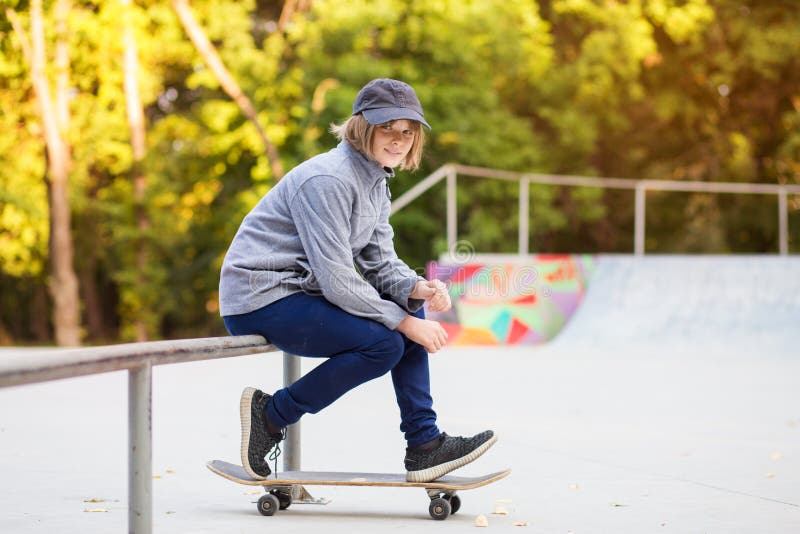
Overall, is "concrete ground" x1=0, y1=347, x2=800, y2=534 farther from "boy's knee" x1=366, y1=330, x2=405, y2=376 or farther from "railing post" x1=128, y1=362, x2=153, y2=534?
"railing post" x1=128, y1=362, x2=153, y2=534

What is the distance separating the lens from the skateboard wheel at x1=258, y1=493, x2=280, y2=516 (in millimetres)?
4016

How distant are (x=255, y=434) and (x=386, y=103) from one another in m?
1.19

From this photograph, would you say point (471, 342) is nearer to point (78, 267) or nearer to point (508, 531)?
point (508, 531)

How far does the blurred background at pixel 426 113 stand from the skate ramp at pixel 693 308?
6.74 meters

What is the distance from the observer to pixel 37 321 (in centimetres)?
3069

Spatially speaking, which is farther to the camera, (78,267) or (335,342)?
(78,267)

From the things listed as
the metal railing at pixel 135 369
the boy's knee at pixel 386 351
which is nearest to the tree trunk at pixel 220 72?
the boy's knee at pixel 386 351

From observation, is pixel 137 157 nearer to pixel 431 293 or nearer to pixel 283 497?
pixel 283 497

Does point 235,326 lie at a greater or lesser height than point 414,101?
lesser

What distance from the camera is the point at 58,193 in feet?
71.1

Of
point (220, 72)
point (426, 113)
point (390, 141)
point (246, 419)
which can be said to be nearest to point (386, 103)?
point (390, 141)

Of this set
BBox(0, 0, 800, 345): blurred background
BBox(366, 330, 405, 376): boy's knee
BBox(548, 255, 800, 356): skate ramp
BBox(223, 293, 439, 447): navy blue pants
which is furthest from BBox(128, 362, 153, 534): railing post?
BBox(0, 0, 800, 345): blurred background

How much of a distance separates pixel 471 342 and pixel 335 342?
10543 millimetres

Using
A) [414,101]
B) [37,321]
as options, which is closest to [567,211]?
[37,321]
